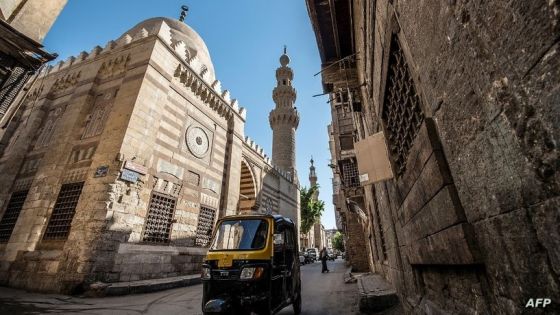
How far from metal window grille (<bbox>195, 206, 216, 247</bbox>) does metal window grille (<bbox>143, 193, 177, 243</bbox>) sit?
5.65 ft

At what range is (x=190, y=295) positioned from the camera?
758cm

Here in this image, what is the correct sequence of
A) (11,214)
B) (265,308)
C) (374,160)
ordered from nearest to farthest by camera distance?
(265,308) < (374,160) < (11,214)

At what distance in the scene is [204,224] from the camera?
41.2ft

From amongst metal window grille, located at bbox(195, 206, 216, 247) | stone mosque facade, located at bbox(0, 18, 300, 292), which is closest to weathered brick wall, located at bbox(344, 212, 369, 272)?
stone mosque facade, located at bbox(0, 18, 300, 292)

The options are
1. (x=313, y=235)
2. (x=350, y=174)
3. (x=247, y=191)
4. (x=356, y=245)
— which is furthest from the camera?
(x=313, y=235)

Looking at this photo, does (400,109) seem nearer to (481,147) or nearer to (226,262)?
(481,147)

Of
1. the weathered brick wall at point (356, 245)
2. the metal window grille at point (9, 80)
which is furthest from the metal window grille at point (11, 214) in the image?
the weathered brick wall at point (356, 245)

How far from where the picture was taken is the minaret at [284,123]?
101 ft

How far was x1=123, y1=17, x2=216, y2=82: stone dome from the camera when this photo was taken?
54.3ft

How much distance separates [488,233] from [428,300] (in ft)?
6.88

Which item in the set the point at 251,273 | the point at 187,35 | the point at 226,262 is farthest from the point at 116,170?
the point at 187,35

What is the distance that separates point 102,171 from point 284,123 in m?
25.0

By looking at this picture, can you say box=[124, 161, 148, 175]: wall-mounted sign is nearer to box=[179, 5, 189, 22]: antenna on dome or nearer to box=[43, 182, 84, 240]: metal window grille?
box=[43, 182, 84, 240]: metal window grille

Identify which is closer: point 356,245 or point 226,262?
point 226,262
